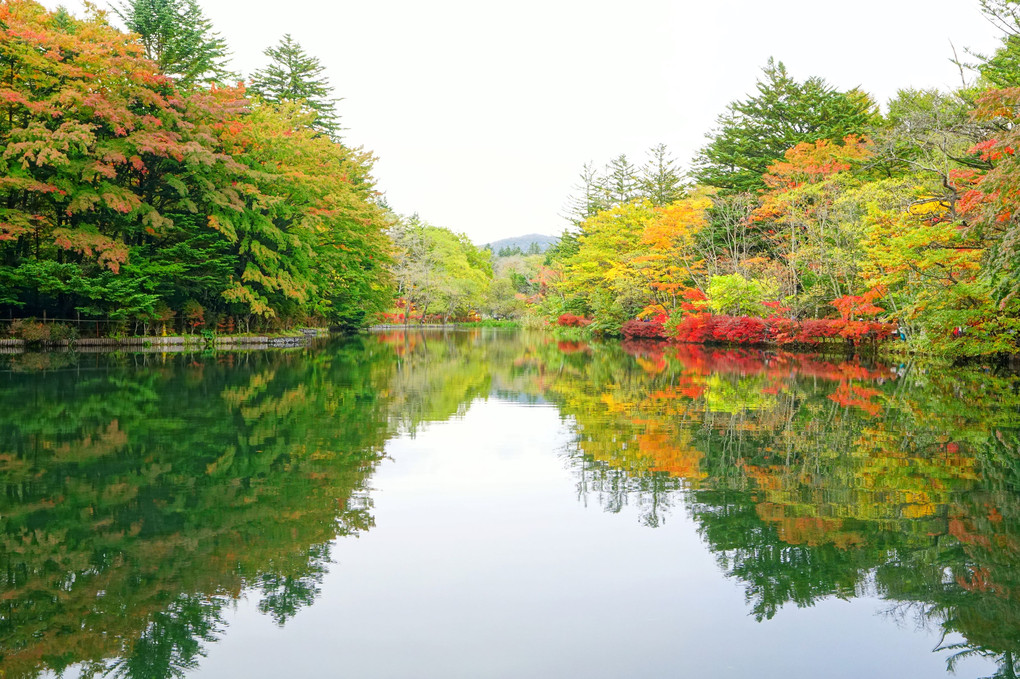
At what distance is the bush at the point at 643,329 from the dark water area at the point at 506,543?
23.3 m

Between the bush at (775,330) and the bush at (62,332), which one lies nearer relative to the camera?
the bush at (775,330)

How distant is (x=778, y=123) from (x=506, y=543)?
35.3m

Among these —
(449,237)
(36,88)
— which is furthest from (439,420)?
(449,237)

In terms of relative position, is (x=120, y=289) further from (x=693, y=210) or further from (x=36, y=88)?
(x=693, y=210)

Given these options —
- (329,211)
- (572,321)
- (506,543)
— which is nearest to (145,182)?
(329,211)

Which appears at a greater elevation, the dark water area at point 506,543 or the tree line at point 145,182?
the tree line at point 145,182

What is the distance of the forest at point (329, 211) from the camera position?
14.8 meters

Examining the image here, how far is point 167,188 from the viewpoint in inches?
923

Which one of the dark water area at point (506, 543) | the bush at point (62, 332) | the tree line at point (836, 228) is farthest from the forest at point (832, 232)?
the bush at point (62, 332)

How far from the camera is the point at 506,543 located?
14.9 ft

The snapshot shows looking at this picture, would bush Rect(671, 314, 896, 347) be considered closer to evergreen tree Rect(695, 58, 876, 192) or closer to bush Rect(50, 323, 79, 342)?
evergreen tree Rect(695, 58, 876, 192)

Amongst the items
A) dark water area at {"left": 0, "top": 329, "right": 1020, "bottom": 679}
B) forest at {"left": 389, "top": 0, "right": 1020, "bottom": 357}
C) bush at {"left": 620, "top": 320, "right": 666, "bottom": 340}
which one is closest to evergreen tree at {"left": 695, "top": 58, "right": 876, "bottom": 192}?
forest at {"left": 389, "top": 0, "right": 1020, "bottom": 357}

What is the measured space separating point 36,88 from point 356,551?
22.4 metres

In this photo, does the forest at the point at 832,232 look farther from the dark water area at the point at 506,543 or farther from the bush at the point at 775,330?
the dark water area at the point at 506,543
